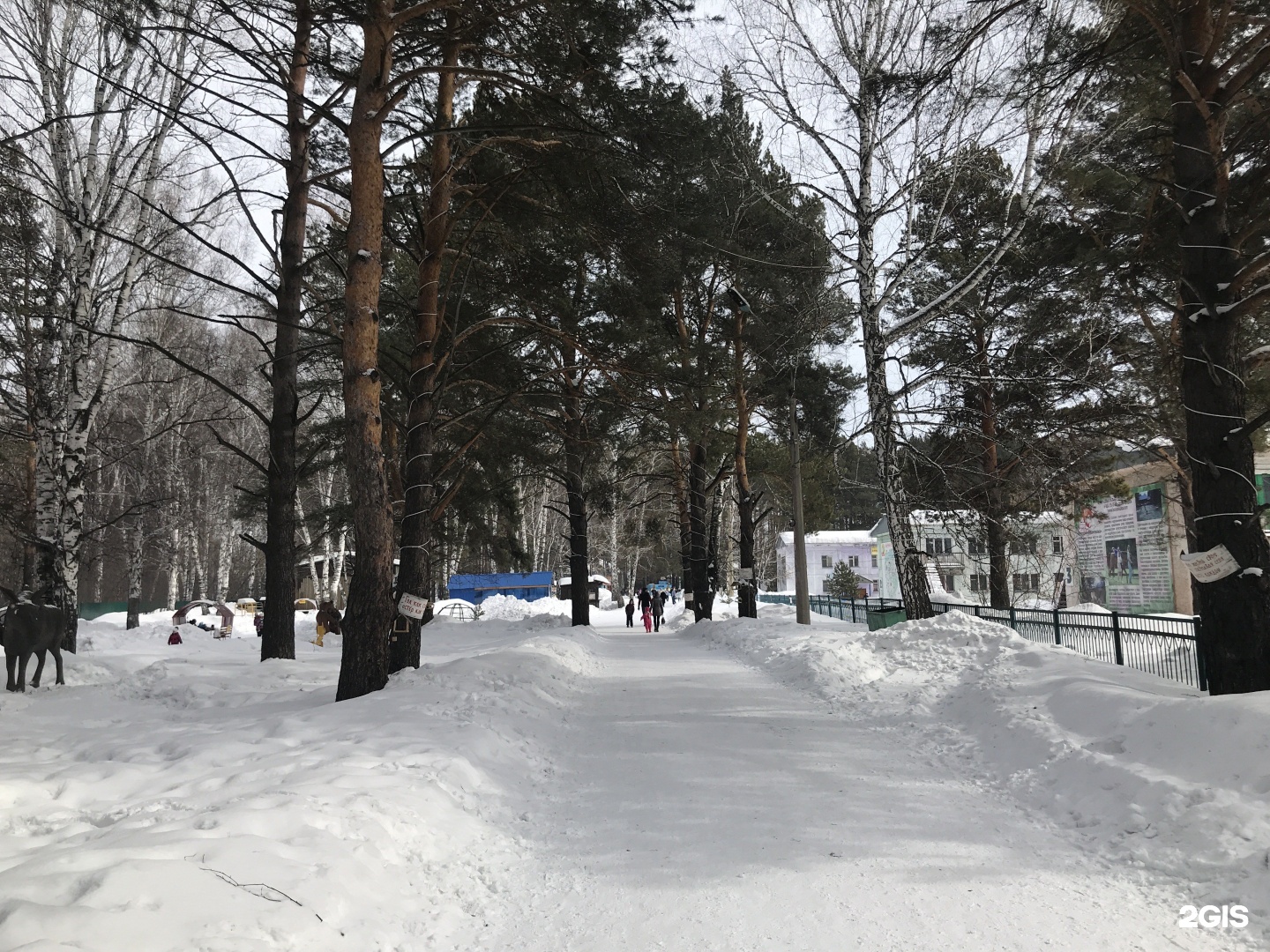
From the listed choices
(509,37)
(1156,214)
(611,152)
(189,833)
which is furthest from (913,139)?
(189,833)

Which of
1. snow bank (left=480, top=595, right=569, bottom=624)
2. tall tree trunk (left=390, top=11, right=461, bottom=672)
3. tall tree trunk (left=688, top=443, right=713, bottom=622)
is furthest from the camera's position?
snow bank (left=480, top=595, right=569, bottom=624)

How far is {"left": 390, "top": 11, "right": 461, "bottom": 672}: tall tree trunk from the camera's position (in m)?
10.8

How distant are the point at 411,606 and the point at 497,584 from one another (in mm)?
37276

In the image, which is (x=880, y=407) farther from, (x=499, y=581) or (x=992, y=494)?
(x=499, y=581)

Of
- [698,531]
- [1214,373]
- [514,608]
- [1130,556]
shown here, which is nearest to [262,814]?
[1214,373]

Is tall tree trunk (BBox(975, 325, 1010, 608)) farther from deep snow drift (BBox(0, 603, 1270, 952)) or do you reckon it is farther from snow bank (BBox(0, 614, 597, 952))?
snow bank (BBox(0, 614, 597, 952))

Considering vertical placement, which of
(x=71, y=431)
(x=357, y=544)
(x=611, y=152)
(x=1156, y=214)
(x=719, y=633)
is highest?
(x=611, y=152)

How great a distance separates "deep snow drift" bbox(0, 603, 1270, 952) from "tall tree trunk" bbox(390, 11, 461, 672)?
1814 mm

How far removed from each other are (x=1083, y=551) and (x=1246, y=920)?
34847 mm

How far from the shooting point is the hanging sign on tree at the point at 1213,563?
701 centimetres

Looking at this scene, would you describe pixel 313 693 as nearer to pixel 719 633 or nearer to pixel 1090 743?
pixel 1090 743

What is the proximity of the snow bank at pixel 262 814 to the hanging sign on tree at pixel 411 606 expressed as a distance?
34.0 inches

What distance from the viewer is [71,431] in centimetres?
1239

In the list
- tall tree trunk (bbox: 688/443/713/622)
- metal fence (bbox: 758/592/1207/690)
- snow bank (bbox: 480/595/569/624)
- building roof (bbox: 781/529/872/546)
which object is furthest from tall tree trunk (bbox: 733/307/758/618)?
building roof (bbox: 781/529/872/546)
